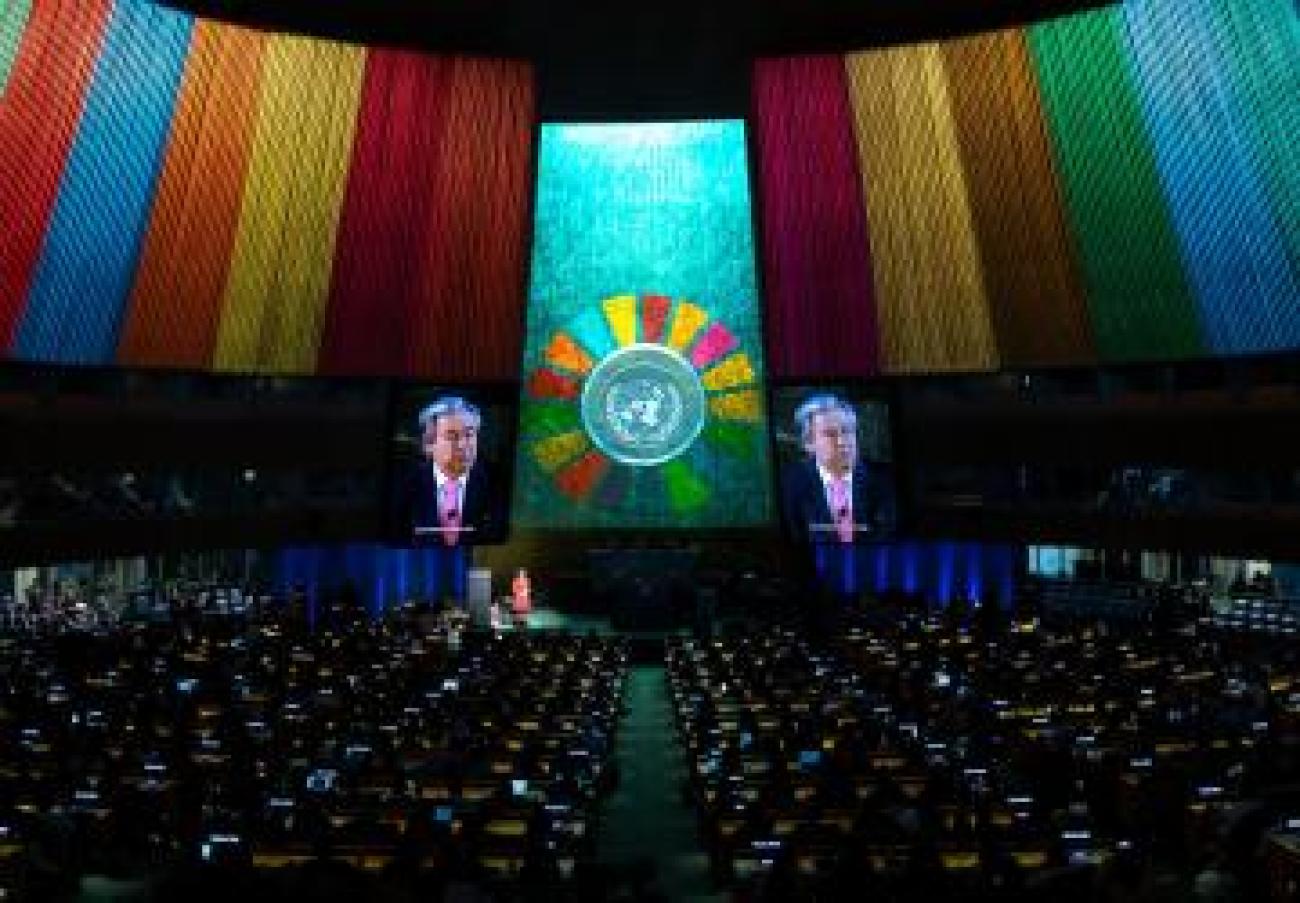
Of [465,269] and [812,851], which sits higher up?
[465,269]

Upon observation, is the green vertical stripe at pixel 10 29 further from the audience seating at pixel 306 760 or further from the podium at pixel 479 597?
→ the podium at pixel 479 597

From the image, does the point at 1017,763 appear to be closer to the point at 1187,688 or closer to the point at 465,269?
the point at 1187,688

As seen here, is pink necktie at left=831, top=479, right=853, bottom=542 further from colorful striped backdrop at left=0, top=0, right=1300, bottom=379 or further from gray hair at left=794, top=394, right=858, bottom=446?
colorful striped backdrop at left=0, top=0, right=1300, bottom=379

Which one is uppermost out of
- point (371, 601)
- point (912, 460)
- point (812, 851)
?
point (912, 460)

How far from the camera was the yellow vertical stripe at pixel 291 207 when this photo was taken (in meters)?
37.1

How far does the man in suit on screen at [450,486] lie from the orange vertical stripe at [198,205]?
5.38 m

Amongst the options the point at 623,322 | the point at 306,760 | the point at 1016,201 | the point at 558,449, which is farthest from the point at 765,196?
the point at 306,760

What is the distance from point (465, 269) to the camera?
40281 mm

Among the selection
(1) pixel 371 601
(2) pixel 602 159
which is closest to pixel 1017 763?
(1) pixel 371 601

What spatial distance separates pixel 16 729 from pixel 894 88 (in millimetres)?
25627

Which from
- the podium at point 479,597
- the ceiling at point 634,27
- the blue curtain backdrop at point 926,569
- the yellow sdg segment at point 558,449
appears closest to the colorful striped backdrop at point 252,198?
the ceiling at point 634,27

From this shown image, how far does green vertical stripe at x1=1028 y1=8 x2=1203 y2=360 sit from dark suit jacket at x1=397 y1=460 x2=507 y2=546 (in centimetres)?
1413

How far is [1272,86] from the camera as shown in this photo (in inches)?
1210

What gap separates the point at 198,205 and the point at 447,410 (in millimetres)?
7084
